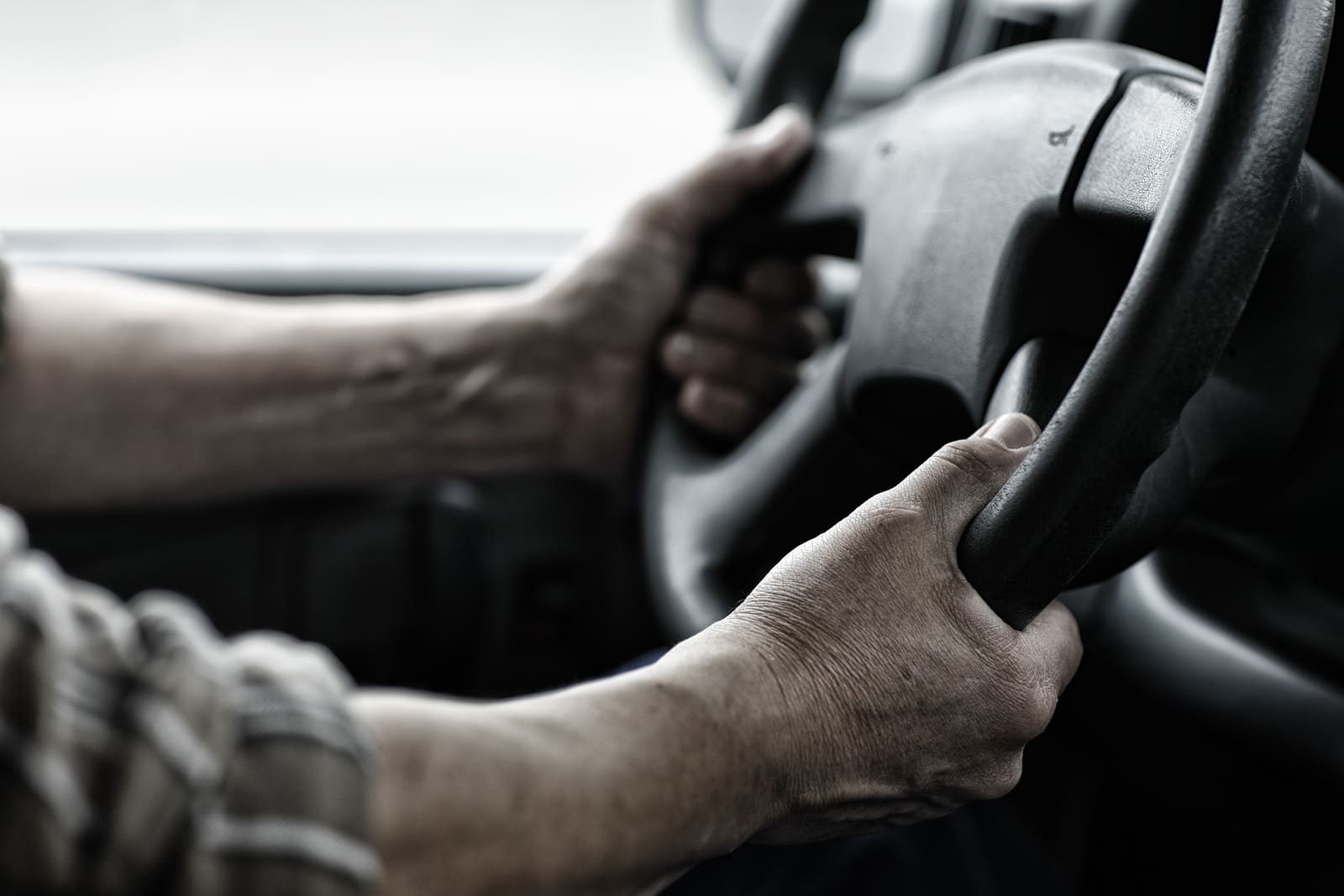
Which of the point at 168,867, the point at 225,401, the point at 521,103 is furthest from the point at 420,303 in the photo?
the point at 168,867

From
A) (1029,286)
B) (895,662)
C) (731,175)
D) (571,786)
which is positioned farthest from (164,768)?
(731,175)

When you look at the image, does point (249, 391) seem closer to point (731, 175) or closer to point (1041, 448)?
point (731, 175)

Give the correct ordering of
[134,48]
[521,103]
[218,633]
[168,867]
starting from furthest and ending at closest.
A: [521,103]
[134,48]
[218,633]
[168,867]

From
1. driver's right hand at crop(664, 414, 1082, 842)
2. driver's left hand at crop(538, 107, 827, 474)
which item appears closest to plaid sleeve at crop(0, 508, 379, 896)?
driver's right hand at crop(664, 414, 1082, 842)

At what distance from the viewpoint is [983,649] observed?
1.43 ft

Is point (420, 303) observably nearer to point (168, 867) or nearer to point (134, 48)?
point (134, 48)

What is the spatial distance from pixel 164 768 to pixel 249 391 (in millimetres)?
619

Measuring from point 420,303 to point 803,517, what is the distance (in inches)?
17.2

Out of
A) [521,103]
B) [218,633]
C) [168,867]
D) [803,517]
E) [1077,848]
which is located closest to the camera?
[168,867]

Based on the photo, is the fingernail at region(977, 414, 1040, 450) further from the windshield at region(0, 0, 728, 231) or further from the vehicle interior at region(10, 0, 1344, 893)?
the windshield at region(0, 0, 728, 231)

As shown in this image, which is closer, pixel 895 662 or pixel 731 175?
pixel 895 662

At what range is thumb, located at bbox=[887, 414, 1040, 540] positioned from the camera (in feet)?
1.43

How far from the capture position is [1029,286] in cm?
53

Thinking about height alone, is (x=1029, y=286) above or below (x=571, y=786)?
above
